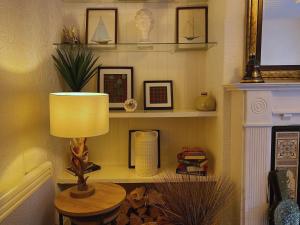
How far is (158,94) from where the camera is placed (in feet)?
7.23

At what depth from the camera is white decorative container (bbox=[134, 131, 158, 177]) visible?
6.54 feet

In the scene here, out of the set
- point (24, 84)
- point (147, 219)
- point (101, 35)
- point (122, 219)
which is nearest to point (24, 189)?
point (24, 84)

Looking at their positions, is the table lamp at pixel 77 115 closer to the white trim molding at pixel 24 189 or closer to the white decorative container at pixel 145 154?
the white trim molding at pixel 24 189

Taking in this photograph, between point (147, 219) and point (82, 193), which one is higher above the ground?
point (82, 193)

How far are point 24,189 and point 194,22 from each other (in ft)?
5.78

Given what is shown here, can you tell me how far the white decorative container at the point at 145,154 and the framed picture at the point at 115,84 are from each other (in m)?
0.35

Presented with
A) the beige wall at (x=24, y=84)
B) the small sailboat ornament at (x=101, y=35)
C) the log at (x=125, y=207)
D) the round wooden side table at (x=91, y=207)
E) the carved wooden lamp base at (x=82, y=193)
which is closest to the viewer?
the beige wall at (x=24, y=84)

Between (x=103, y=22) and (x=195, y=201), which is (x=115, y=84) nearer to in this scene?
(x=103, y=22)

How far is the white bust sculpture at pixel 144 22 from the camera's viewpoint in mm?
2072

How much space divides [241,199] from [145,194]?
73 cm

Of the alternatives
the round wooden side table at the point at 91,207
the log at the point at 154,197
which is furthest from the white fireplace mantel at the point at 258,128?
the round wooden side table at the point at 91,207

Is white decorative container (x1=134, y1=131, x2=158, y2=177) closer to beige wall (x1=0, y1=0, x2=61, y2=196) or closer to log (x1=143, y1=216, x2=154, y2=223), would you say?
log (x1=143, y1=216, x2=154, y2=223)

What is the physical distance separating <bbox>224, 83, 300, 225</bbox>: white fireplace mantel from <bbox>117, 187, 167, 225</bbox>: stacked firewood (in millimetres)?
635

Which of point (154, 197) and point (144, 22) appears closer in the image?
point (154, 197)
